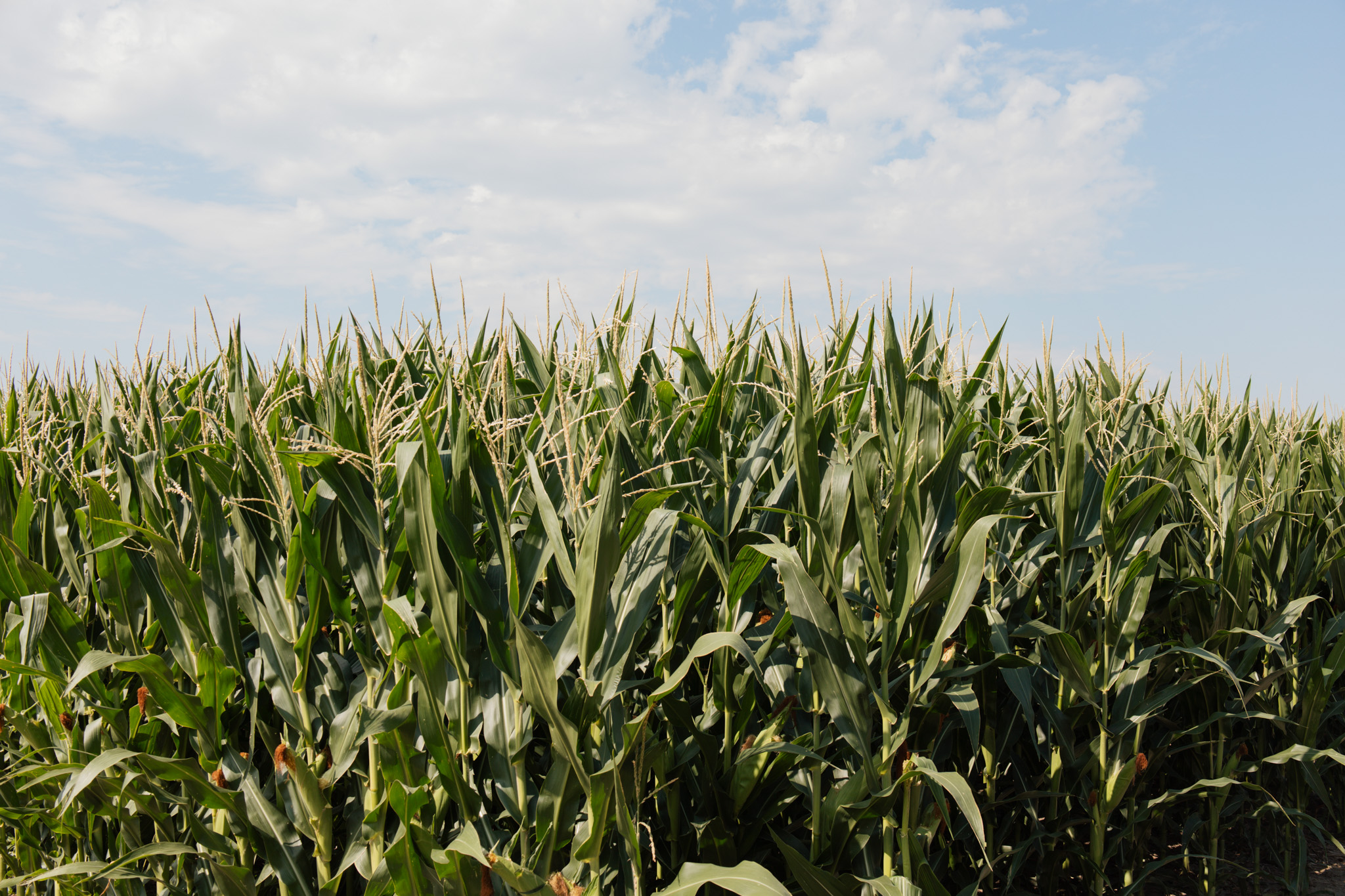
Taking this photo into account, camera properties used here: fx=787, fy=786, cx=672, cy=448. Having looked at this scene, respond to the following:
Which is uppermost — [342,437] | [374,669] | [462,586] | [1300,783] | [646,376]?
[646,376]

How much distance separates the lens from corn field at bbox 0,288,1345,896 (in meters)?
1.67

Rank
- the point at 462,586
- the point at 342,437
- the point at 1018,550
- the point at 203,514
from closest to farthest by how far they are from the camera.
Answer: the point at 462,586 < the point at 342,437 < the point at 203,514 < the point at 1018,550

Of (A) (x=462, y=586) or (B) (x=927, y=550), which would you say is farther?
(B) (x=927, y=550)

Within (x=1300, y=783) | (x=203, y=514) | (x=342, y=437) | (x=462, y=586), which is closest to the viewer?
(x=462, y=586)

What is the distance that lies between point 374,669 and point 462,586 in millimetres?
491

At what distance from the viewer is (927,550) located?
1928 mm

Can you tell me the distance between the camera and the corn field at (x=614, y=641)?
1.67 m

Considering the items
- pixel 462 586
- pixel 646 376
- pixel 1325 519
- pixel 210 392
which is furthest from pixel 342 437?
pixel 1325 519

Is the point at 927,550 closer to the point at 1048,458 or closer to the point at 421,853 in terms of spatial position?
the point at 1048,458

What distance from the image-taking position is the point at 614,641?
1633mm

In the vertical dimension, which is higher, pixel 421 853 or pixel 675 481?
pixel 675 481

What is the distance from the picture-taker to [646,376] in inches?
108

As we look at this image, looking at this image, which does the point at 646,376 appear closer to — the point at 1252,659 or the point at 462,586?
the point at 462,586

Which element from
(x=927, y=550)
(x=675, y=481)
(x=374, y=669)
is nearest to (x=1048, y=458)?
(x=927, y=550)
